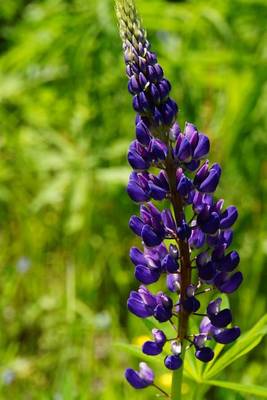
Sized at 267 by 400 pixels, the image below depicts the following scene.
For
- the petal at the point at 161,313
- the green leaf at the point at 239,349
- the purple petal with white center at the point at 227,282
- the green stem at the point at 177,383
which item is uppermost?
the purple petal with white center at the point at 227,282

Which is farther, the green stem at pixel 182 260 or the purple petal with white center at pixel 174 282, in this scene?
the purple petal with white center at pixel 174 282

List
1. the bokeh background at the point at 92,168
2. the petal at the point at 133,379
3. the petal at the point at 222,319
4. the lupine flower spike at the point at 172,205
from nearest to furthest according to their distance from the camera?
the lupine flower spike at the point at 172,205 → the petal at the point at 222,319 → the petal at the point at 133,379 → the bokeh background at the point at 92,168

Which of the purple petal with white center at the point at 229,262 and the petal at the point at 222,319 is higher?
the purple petal with white center at the point at 229,262

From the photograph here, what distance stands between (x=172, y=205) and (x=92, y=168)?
6.15 ft

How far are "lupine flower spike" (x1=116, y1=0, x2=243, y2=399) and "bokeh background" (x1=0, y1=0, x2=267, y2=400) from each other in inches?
50.2

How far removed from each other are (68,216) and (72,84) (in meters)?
0.61

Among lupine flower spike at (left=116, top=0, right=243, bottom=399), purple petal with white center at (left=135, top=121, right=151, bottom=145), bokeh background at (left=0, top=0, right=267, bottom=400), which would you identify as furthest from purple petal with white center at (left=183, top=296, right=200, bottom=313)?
bokeh background at (left=0, top=0, right=267, bottom=400)

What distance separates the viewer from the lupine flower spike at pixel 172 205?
1.46m

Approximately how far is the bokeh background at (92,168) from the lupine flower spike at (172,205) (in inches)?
50.2

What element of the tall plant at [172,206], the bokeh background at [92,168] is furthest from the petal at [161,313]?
the bokeh background at [92,168]

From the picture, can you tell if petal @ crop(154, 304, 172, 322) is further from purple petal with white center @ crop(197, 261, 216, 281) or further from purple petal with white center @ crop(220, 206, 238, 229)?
purple petal with white center @ crop(220, 206, 238, 229)

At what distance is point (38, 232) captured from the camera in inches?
146

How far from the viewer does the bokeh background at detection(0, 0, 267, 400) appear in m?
3.08

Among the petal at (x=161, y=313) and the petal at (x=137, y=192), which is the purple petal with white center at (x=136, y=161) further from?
the petal at (x=161, y=313)
